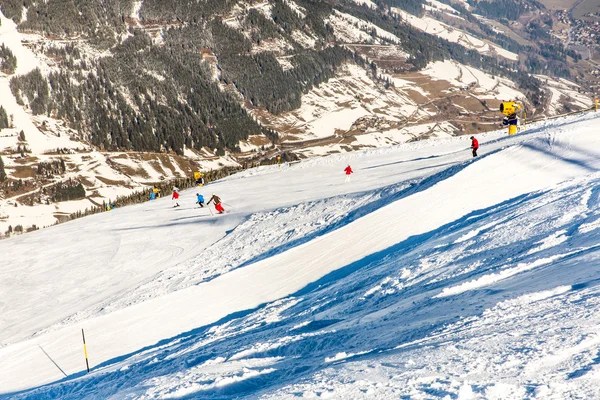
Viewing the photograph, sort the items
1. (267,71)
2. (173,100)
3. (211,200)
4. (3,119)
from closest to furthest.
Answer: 1. (211,200)
2. (3,119)
3. (173,100)
4. (267,71)

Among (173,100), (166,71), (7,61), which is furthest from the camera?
(166,71)

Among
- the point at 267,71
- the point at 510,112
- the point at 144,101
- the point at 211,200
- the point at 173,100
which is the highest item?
the point at 267,71

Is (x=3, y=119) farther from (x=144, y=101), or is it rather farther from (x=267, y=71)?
(x=267, y=71)

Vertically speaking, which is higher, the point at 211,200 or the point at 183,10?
the point at 183,10

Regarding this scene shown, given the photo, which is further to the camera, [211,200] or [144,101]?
[144,101]

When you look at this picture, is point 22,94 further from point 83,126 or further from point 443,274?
point 443,274

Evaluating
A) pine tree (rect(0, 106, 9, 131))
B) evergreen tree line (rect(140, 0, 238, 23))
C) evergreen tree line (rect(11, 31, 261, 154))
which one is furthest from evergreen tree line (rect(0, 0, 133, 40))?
pine tree (rect(0, 106, 9, 131))

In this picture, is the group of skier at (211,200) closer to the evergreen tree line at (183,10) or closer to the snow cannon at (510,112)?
the snow cannon at (510,112)

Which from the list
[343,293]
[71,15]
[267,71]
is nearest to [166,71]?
Result: [71,15]
